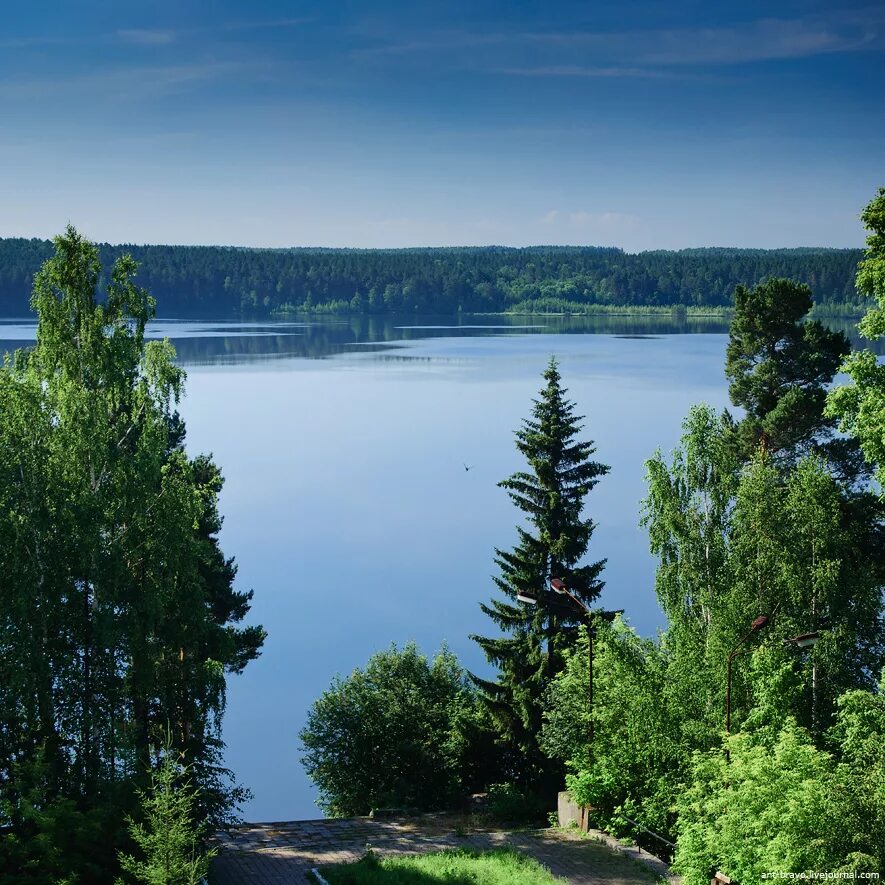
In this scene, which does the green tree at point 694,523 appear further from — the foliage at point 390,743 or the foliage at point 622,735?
the foliage at point 390,743

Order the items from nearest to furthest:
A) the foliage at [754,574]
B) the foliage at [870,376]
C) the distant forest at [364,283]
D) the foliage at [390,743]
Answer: the foliage at [870,376] < the foliage at [754,574] < the foliage at [390,743] < the distant forest at [364,283]

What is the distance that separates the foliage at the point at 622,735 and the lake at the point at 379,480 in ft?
42.1

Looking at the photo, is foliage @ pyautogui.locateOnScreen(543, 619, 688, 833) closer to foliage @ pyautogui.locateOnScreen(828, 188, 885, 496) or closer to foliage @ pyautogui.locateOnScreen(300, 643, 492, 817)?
foliage @ pyautogui.locateOnScreen(300, 643, 492, 817)

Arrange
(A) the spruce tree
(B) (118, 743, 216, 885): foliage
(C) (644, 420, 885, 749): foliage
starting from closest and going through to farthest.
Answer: (B) (118, 743, 216, 885): foliage, (C) (644, 420, 885, 749): foliage, (A) the spruce tree

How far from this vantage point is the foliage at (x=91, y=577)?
66.0 feet

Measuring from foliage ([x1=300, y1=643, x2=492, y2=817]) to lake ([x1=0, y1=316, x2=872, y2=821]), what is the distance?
662 cm

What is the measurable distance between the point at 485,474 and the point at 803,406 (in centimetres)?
4228

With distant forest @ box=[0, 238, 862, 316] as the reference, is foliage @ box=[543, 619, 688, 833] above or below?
below

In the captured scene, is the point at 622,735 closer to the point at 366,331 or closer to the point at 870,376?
the point at 870,376

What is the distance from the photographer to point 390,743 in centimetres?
2964

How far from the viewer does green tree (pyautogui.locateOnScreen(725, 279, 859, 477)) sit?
3014 centimetres

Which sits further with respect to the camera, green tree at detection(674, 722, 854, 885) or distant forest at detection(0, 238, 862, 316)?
distant forest at detection(0, 238, 862, 316)

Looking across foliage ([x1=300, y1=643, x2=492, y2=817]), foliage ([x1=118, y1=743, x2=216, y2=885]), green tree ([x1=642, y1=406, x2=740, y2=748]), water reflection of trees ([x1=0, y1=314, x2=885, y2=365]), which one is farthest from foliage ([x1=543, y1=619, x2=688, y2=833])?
water reflection of trees ([x1=0, y1=314, x2=885, y2=365])

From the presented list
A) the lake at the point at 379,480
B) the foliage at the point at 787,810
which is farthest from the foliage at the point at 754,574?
the lake at the point at 379,480
